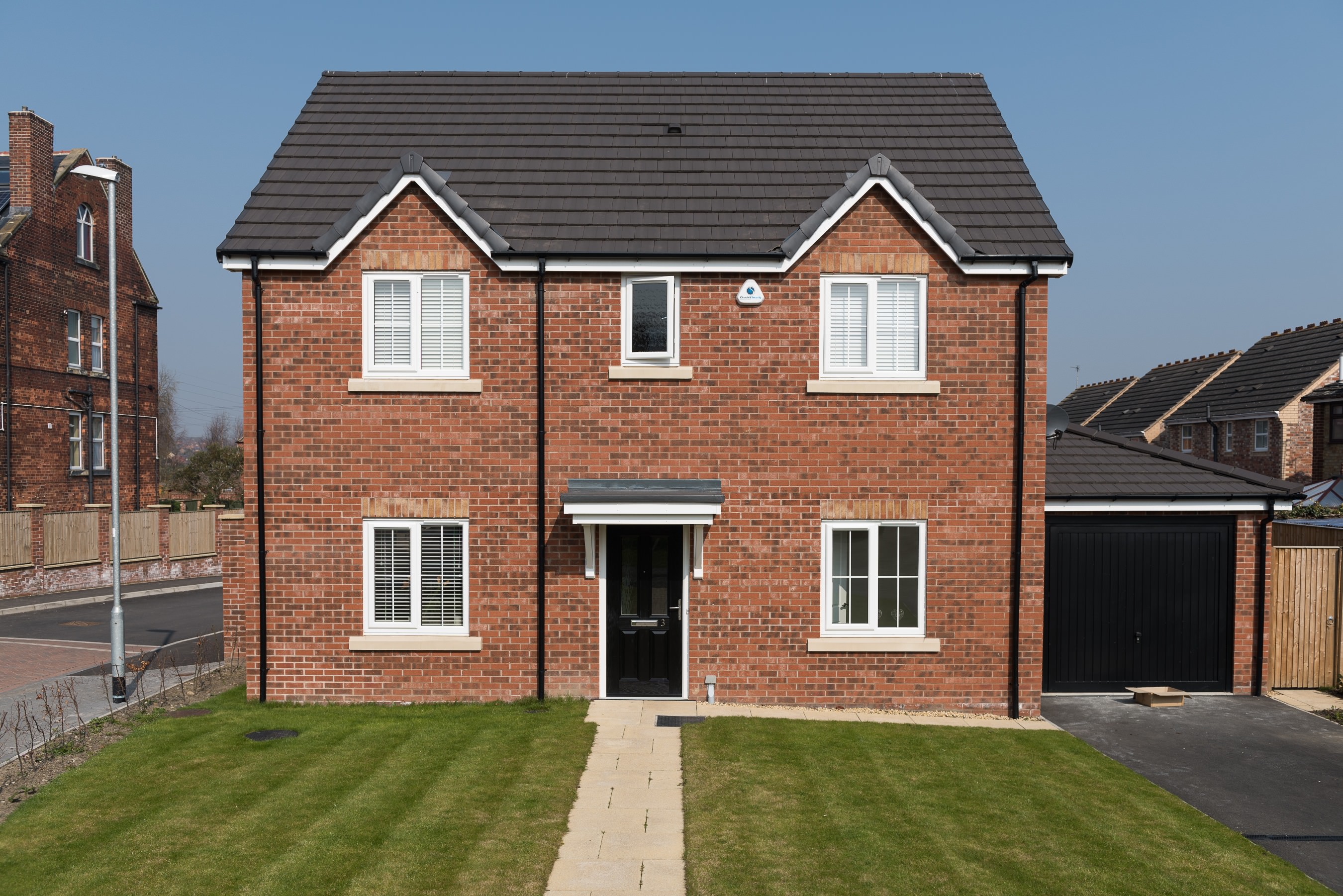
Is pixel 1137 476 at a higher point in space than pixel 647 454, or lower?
lower

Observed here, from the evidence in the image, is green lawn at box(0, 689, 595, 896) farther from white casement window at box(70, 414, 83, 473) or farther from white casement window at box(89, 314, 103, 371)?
white casement window at box(89, 314, 103, 371)

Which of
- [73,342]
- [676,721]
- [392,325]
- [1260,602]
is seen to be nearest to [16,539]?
[73,342]

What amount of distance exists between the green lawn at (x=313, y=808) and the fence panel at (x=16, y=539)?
16.8 m

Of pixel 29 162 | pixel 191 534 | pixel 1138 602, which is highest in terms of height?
pixel 29 162

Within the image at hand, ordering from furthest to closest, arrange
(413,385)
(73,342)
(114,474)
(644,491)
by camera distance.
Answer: (73,342) < (114,474) < (413,385) < (644,491)

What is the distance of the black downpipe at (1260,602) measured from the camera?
41.8ft

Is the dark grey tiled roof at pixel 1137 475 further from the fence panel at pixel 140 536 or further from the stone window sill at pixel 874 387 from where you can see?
the fence panel at pixel 140 536

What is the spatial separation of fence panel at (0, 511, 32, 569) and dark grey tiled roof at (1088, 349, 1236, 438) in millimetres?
43893

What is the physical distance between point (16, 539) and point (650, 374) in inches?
849

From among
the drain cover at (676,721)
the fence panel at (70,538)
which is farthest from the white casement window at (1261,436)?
the fence panel at (70,538)

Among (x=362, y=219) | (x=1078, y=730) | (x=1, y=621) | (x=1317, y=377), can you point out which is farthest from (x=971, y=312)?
(x=1317, y=377)

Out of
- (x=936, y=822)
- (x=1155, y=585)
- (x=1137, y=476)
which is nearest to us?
(x=936, y=822)

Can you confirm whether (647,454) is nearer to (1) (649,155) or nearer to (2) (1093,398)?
(1) (649,155)

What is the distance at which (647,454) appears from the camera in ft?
38.4
